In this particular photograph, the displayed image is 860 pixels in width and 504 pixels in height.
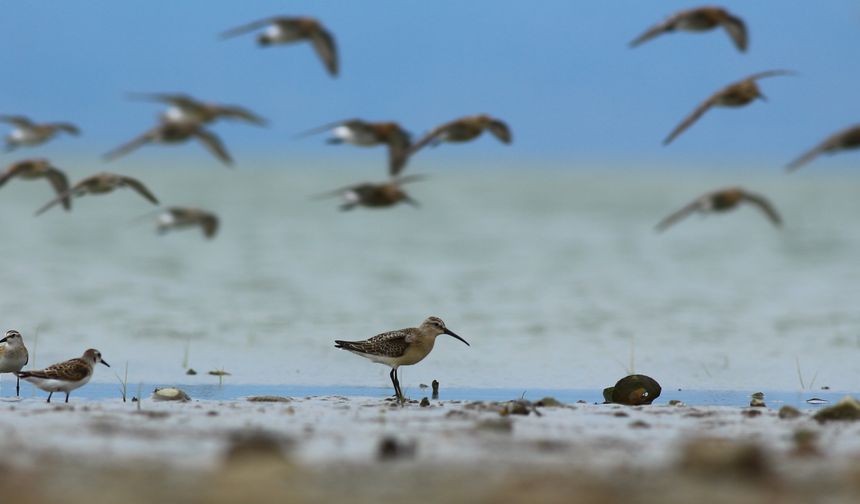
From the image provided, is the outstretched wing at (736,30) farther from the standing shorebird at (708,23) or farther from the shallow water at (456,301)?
the shallow water at (456,301)

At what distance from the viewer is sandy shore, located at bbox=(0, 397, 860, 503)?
925 centimetres

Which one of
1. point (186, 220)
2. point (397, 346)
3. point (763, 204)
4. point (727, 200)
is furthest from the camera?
point (397, 346)

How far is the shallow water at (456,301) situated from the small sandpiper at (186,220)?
3014 millimetres

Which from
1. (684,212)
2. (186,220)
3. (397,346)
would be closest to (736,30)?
(684,212)

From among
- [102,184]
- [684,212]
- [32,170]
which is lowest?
[684,212]

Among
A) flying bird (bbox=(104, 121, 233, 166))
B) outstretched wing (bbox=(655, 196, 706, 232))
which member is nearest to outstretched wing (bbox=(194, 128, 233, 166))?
flying bird (bbox=(104, 121, 233, 166))

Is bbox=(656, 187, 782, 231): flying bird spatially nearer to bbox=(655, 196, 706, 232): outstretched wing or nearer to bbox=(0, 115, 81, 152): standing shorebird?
bbox=(655, 196, 706, 232): outstretched wing

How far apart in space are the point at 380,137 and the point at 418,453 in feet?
18.8

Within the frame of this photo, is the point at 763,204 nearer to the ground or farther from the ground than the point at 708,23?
nearer to the ground

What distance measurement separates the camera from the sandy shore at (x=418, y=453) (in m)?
9.25

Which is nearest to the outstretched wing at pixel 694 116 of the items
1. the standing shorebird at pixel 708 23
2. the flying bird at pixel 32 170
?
the standing shorebird at pixel 708 23

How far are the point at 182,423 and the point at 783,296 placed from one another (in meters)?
21.4

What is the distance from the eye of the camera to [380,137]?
16.2 metres

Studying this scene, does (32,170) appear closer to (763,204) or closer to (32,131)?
(32,131)
